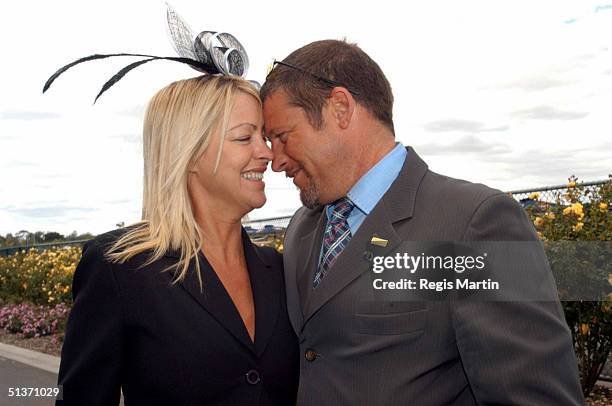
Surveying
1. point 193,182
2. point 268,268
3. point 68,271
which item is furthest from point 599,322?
point 68,271

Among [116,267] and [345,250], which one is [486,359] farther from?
[116,267]

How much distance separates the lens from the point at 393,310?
2686 mm

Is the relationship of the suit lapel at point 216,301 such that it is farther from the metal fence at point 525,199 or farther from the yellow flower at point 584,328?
the yellow flower at point 584,328

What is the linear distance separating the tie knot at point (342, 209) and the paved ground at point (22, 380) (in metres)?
5.55

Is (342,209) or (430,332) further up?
(342,209)

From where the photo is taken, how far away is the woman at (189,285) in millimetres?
2869

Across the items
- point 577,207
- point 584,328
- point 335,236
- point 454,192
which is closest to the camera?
point 454,192

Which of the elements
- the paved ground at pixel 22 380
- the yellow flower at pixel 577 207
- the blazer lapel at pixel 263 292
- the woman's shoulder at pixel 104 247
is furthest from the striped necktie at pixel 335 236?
the paved ground at pixel 22 380

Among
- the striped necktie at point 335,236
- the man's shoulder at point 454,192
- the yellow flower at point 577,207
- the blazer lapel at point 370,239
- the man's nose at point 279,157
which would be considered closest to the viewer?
the man's shoulder at point 454,192

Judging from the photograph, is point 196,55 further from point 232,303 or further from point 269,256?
point 232,303

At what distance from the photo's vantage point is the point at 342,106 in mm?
3209

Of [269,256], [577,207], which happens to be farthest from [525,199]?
[269,256]

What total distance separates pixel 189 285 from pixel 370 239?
827mm

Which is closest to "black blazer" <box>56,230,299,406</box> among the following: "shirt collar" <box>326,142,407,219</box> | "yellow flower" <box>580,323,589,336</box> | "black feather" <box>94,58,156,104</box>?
"shirt collar" <box>326,142,407,219</box>
